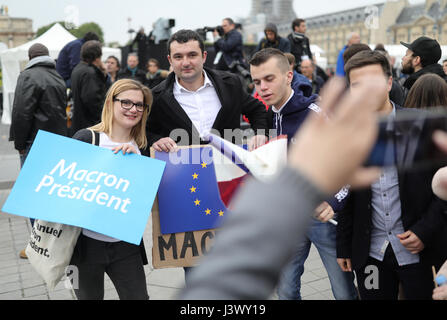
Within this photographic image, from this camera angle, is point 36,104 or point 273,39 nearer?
point 36,104

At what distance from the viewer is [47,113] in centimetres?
506

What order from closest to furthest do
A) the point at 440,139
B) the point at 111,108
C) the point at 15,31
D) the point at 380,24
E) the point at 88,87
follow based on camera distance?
1. the point at 440,139
2. the point at 111,108
3. the point at 88,87
4. the point at 15,31
5. the point at 380,24

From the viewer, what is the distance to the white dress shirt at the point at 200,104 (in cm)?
314

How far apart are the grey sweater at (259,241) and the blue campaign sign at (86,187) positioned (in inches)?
70.8

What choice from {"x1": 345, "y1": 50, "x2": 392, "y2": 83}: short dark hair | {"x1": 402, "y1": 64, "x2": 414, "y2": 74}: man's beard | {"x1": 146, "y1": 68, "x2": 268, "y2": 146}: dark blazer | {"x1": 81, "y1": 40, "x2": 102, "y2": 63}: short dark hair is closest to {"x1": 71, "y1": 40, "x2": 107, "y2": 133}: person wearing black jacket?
{"x1": 81, "y1": 40, "x2": 102, "y2": 63}: short dark hair

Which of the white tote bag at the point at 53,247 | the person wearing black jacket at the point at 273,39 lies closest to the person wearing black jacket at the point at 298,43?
the person wearing black jacket at the point at 273,39

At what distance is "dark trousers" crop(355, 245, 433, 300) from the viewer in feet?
7.62

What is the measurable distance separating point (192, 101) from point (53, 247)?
4.57 feet

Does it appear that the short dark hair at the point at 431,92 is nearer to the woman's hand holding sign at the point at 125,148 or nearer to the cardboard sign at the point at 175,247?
the cardboard sign at the point at 175,247

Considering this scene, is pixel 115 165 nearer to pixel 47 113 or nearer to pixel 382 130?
pixel 382 130

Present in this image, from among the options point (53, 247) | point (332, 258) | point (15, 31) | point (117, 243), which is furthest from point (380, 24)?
point (53, 247)

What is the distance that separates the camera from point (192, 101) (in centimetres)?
317

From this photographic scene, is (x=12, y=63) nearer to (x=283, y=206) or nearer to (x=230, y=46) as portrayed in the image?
(x=230, y=46)
